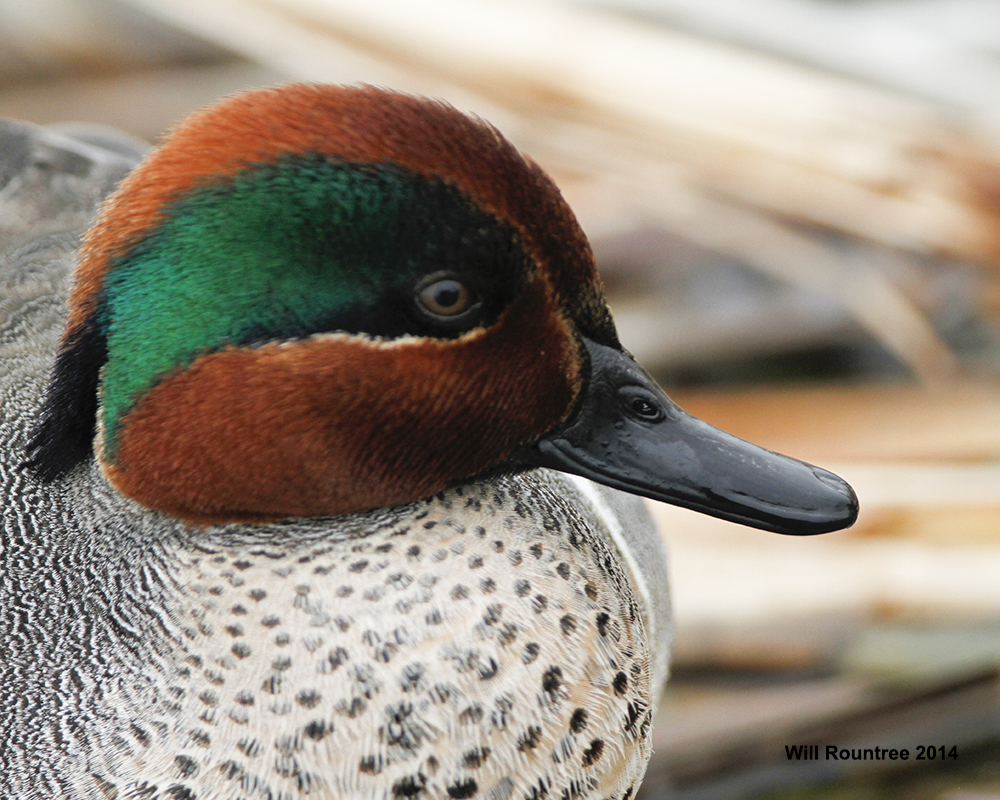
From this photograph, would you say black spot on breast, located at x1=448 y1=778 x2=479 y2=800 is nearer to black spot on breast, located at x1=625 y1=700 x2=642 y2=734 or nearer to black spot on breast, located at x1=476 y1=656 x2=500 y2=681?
black spot on breast, located at x1=476 y1=656 x2=500 y2=681

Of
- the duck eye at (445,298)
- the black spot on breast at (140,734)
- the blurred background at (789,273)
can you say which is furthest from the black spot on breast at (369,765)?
the blurred background at (789,273)

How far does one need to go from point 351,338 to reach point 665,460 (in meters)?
0.35

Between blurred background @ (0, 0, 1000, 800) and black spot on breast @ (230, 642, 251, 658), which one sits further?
blurred background @ (0, 0, 1000, 800)

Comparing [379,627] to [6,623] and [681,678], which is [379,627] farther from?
[681,678]

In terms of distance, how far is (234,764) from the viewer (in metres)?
1.22

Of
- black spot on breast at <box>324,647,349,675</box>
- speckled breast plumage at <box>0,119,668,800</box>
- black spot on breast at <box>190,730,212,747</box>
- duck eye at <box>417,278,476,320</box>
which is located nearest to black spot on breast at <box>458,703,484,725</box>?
speckled breast plumage at <box>0,119,668,800</box>

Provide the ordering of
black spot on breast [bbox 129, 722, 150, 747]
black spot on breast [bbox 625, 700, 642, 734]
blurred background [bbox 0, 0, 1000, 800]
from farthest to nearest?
blurred background [bbox 0, 0, 1000, 800] → black spot on breast [bbox 625, 700, 642, 734] → black spot on breast [bbox 129, 722, 150, 747]

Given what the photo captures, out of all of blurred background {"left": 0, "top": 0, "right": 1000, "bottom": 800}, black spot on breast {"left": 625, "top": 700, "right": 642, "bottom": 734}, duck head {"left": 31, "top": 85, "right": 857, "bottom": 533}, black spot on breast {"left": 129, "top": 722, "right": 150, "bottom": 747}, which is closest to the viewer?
duck head {"left": 31, "top": 85, "right": 857, "bottom": 533}

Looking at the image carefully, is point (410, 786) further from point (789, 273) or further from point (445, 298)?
point (789, 273)

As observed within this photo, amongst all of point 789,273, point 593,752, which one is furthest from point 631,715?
point 789,273

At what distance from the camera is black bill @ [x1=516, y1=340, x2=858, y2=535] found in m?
1.27

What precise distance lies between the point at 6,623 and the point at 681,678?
56.2 inches

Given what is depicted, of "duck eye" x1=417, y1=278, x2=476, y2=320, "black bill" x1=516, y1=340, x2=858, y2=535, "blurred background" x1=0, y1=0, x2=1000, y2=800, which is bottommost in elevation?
"blurred background" x1=0, y1=0, x2=1000, y2=800

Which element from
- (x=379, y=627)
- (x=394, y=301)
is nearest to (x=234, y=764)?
(x=379, y=627)
